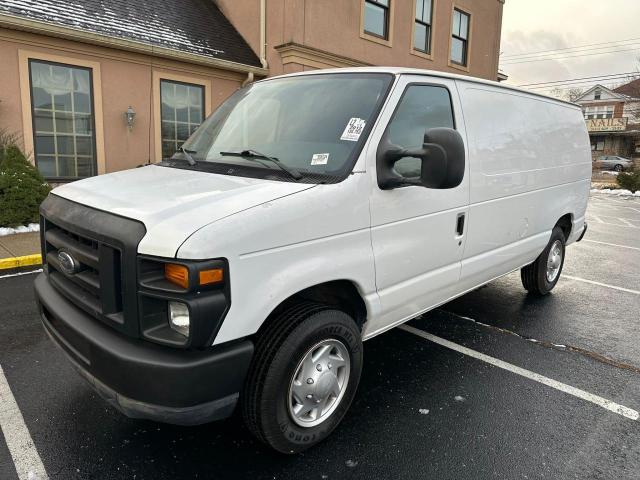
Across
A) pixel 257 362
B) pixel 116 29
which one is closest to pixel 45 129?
pixel 116 29

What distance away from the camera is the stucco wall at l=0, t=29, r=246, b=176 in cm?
866

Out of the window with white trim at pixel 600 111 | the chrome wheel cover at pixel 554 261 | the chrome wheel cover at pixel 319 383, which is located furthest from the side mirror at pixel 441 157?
the window with white trim at pixel 600 111

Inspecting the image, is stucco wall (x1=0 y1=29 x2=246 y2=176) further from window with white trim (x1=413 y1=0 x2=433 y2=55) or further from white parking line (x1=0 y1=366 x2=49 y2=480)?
white parking line (x1=0 y1=366 x2=49 y2=480)

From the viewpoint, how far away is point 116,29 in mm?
9812

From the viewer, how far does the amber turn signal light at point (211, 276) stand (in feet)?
6.98

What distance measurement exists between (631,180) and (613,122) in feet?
106

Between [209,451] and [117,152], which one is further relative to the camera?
[117,152]

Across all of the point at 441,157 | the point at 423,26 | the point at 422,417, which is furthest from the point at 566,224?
the point at 423,26

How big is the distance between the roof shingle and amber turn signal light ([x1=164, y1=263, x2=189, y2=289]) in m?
8.57

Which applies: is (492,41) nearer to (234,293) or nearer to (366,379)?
(366,379)

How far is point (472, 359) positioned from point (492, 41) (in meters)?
16.9

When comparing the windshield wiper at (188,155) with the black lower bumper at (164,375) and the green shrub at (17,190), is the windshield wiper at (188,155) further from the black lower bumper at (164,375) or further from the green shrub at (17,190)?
the green shrub at (17,190)

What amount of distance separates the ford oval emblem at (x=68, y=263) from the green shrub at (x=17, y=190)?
6096 millimetres

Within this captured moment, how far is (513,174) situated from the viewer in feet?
13.9
